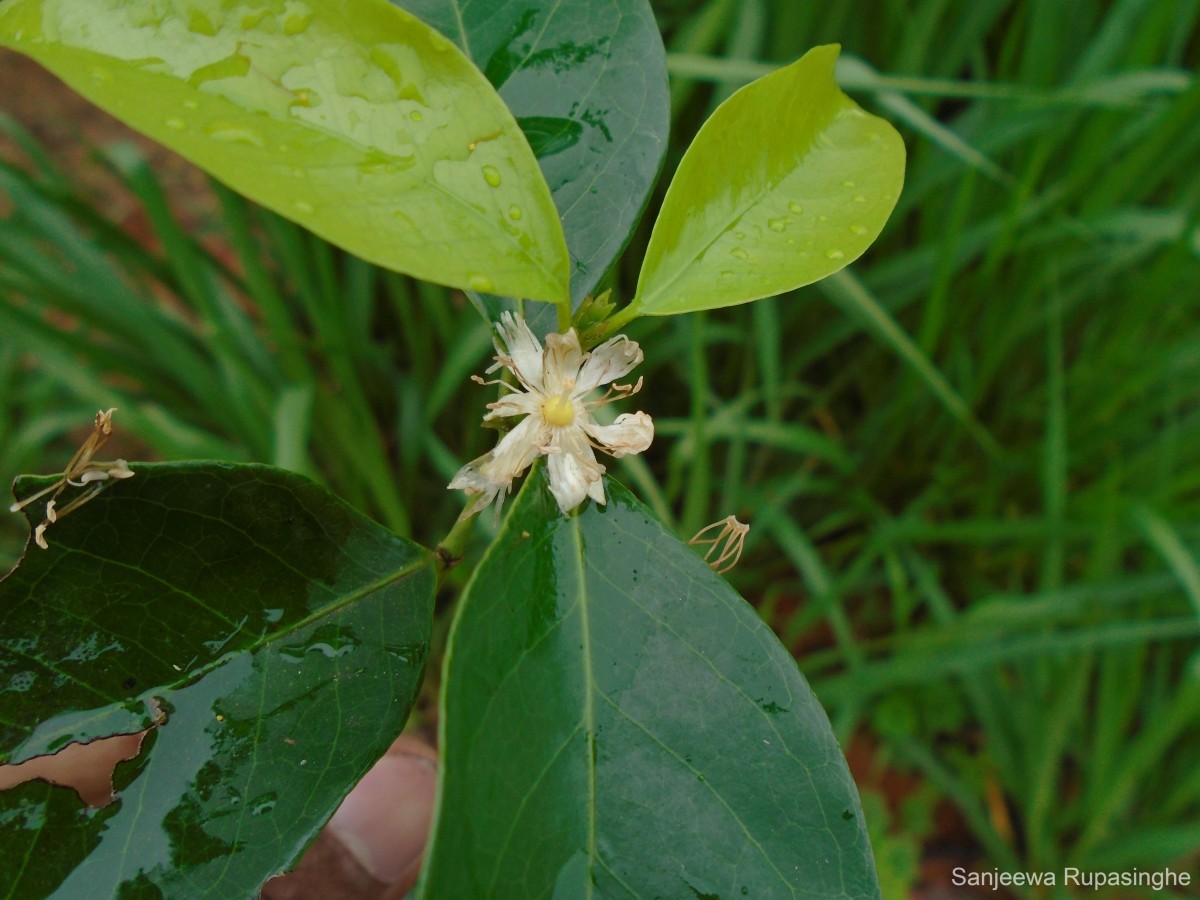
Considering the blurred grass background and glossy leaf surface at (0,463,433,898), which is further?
the blurred grass background

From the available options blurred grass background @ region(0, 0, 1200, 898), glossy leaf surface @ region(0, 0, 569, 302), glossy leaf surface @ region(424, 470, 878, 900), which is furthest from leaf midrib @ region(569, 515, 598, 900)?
blurred grass background @ region(0, 0, 1200, 898)

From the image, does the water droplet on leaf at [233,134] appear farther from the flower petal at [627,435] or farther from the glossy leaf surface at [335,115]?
the flower petal at [627,435]

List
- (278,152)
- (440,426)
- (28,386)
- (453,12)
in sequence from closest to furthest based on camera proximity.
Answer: (278,152), (453,12), (440,426), (28,386)

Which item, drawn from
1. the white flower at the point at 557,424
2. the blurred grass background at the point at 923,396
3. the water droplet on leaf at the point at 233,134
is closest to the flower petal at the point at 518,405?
the white flower at the point at 557,424

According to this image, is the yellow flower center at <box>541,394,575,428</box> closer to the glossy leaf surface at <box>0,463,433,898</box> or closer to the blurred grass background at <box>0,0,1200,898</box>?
the glossy leaf surface at <box>0,463,433,898</box>

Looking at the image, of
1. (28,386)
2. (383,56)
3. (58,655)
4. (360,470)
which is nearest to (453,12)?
(383,56)

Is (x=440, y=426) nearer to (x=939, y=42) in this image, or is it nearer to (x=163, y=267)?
(x=163, y=267)

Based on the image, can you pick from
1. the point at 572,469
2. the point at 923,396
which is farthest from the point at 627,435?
the point at 923,396

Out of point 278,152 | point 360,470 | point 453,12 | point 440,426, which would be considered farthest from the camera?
point 440,426
